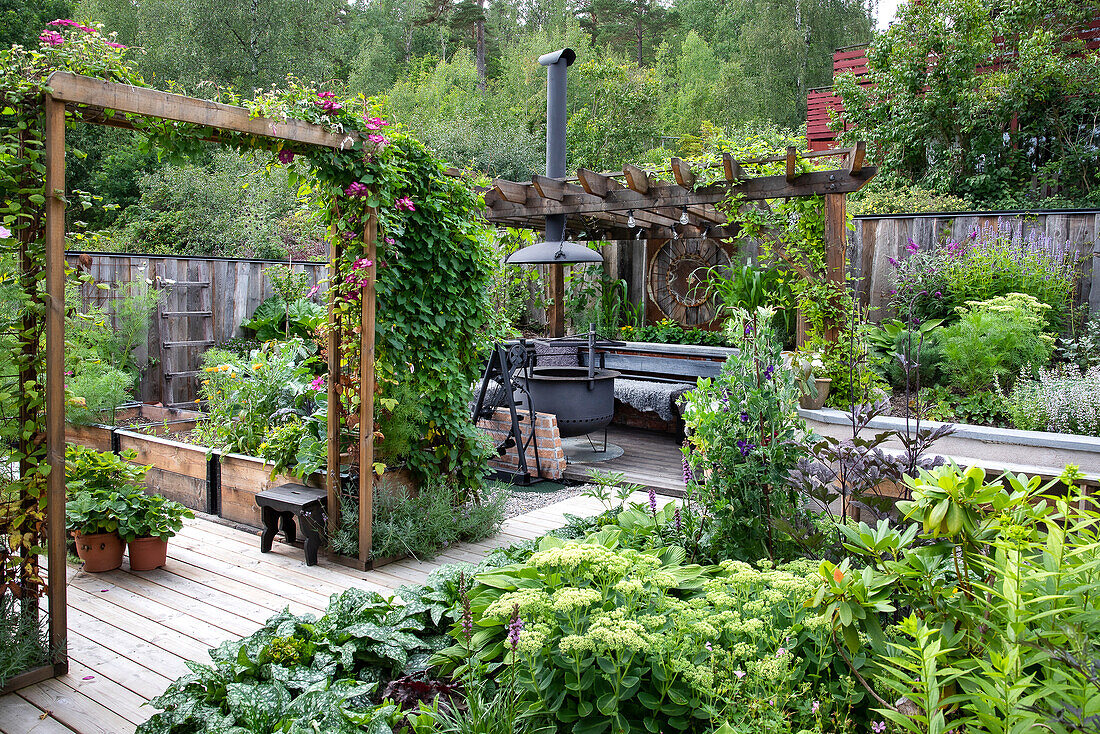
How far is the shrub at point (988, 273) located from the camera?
18.5ft

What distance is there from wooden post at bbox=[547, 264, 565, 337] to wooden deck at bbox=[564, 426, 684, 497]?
1391mm

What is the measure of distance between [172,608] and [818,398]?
3.81m

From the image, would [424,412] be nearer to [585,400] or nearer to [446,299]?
[446,299]

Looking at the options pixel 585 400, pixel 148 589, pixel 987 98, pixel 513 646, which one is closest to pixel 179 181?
pixel 585 400

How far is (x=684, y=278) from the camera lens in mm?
9008

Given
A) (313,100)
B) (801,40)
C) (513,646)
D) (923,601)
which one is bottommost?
(513,646)

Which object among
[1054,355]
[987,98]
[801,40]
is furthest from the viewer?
[801,40]

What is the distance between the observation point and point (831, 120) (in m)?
11.7

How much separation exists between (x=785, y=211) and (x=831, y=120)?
667 cm

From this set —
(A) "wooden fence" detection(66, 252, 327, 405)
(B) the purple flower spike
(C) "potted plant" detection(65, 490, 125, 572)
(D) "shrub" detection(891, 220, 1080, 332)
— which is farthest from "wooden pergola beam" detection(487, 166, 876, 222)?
(B) the purple flower spike

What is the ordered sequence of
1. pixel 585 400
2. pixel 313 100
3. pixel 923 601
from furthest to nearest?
1. pixel 585 400
2. pixel 313 100
3. pixel 923 601

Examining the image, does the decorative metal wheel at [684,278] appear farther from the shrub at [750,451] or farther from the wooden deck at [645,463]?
the shrub at [750,451]

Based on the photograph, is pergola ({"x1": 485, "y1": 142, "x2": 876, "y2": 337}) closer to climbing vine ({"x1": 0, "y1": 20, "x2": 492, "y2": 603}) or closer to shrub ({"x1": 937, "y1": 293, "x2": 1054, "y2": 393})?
shrub ({"x1": 937, "y1": 293, "x2": 1054, "y2": 393})

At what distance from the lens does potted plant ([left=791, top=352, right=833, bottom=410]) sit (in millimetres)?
4406
